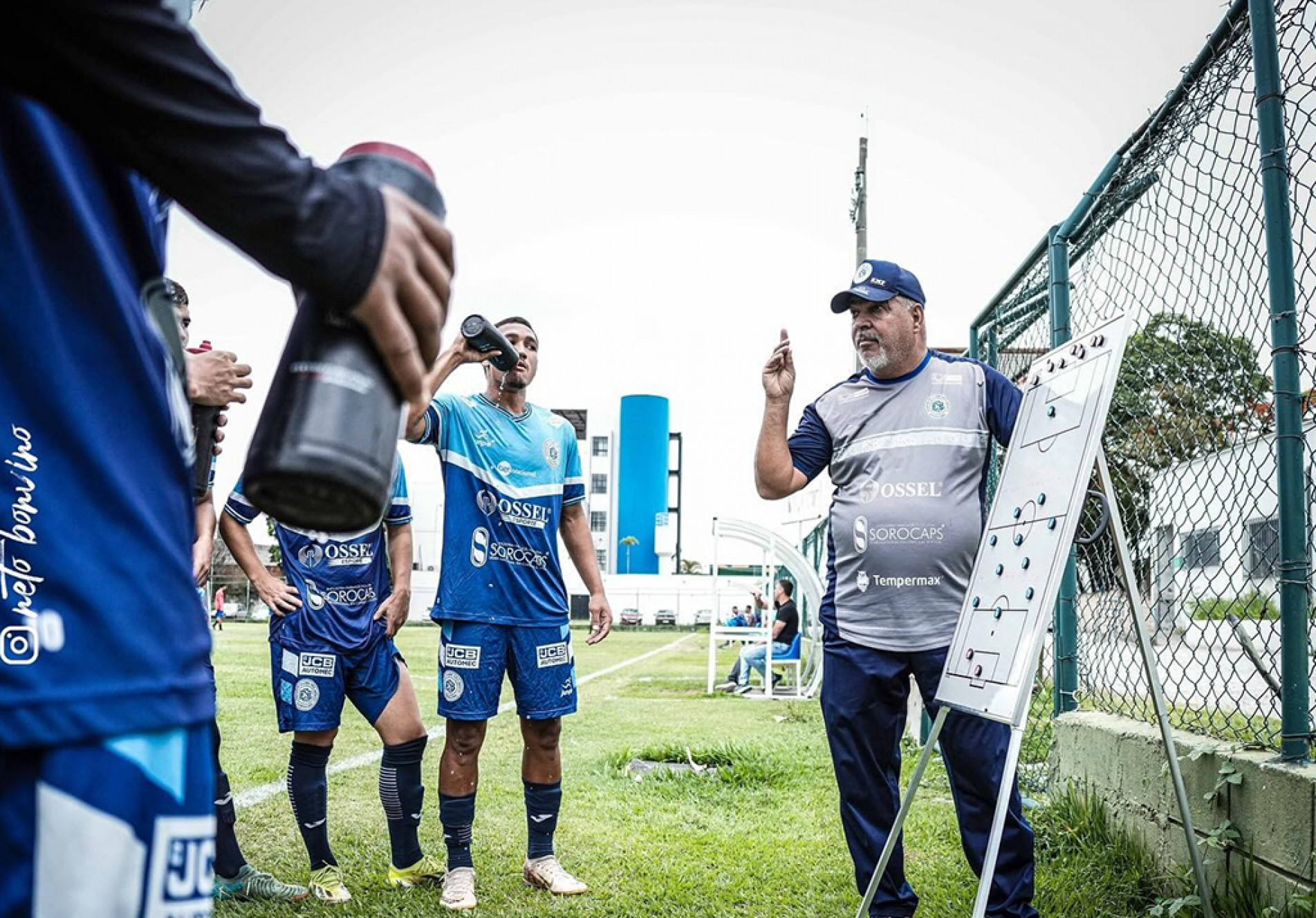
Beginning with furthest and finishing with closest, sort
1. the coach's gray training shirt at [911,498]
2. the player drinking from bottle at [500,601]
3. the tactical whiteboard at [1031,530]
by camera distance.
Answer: the player drinking from bottle at [500,601], the coach's gray training shirt at [911,498], the tactical whiteboard at [1031,530]

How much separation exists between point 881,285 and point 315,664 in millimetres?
2910

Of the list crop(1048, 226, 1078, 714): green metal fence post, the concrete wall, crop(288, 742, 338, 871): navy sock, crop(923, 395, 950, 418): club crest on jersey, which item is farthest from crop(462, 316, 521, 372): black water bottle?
crop(1048, 226, 1078, 714): green metal fence post

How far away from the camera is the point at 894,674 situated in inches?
146

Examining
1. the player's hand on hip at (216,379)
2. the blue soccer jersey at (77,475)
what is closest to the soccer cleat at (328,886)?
the player's hand on hip at (216,379)

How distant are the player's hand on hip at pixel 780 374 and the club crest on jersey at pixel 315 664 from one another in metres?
2.27

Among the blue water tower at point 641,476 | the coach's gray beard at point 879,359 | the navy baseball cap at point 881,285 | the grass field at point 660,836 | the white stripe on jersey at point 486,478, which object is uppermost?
the blue water tower at point 641,476

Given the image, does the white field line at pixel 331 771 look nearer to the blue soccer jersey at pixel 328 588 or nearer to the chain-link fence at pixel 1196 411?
the blue soccer jersey at pixel 328 588

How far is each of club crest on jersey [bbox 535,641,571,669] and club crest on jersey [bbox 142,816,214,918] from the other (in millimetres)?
3665

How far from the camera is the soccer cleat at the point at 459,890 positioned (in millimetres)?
4070

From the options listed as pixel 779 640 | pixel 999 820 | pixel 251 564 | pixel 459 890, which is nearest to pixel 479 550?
pixel 251 564

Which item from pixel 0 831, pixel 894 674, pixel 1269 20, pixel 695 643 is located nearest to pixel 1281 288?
pixel 1269 20

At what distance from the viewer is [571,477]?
5043 millimetres

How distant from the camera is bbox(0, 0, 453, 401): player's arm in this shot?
2.71 feet

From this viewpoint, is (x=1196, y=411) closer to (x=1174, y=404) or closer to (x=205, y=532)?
(x=1174, y=404)
